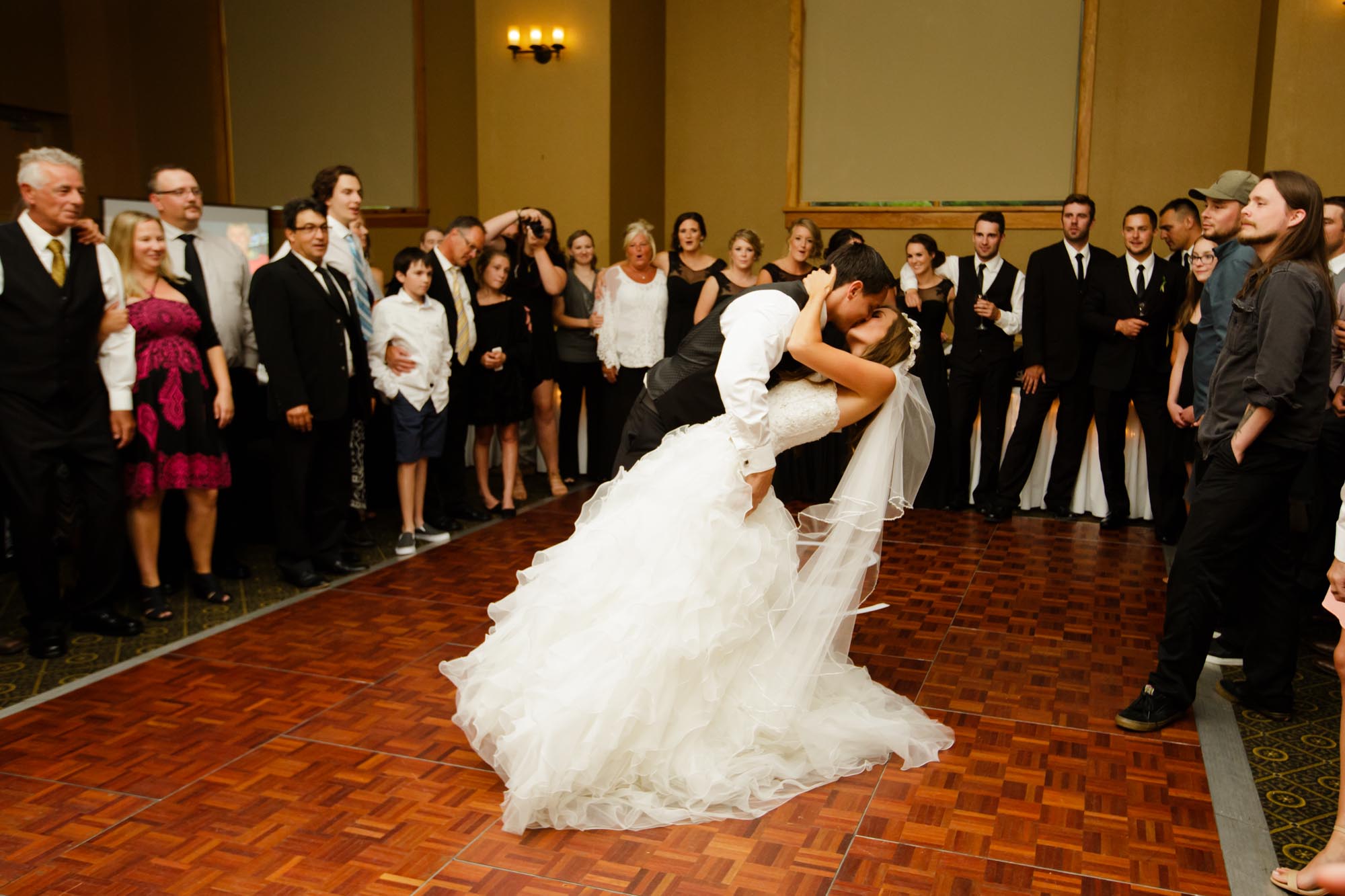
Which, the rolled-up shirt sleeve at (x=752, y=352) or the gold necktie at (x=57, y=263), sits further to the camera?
the gold necktie at (x=57, y=263)

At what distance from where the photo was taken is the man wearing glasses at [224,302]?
452cm

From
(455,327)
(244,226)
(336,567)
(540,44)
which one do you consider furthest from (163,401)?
(540,44)

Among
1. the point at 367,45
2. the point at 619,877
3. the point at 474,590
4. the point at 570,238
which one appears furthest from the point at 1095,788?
the point at 367,45

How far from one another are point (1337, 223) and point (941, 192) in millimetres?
4784

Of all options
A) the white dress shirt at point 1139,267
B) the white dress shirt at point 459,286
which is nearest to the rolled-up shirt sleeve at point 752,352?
the white dress shirt at point 459,286

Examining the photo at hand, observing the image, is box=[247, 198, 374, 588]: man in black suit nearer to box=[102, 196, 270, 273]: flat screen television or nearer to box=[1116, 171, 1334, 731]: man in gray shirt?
box=[102, 196, 270, 273]: flat screen television

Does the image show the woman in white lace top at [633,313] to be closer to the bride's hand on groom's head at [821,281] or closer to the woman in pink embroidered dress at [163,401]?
the woman in pink embroidered dress at [163,401]

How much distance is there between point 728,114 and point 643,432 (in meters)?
6.57

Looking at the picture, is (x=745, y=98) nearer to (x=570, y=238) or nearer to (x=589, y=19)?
(x=589, y=19)

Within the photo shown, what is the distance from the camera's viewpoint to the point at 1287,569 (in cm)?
337

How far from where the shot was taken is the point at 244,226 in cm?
633

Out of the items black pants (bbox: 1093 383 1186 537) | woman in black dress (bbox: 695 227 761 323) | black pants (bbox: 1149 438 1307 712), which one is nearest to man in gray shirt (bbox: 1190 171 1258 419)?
black pants (bbox: 1149 438 1307 712)

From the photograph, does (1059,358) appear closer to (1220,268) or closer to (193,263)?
(1220,268)

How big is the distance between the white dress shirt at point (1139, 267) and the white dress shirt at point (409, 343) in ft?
11.7
